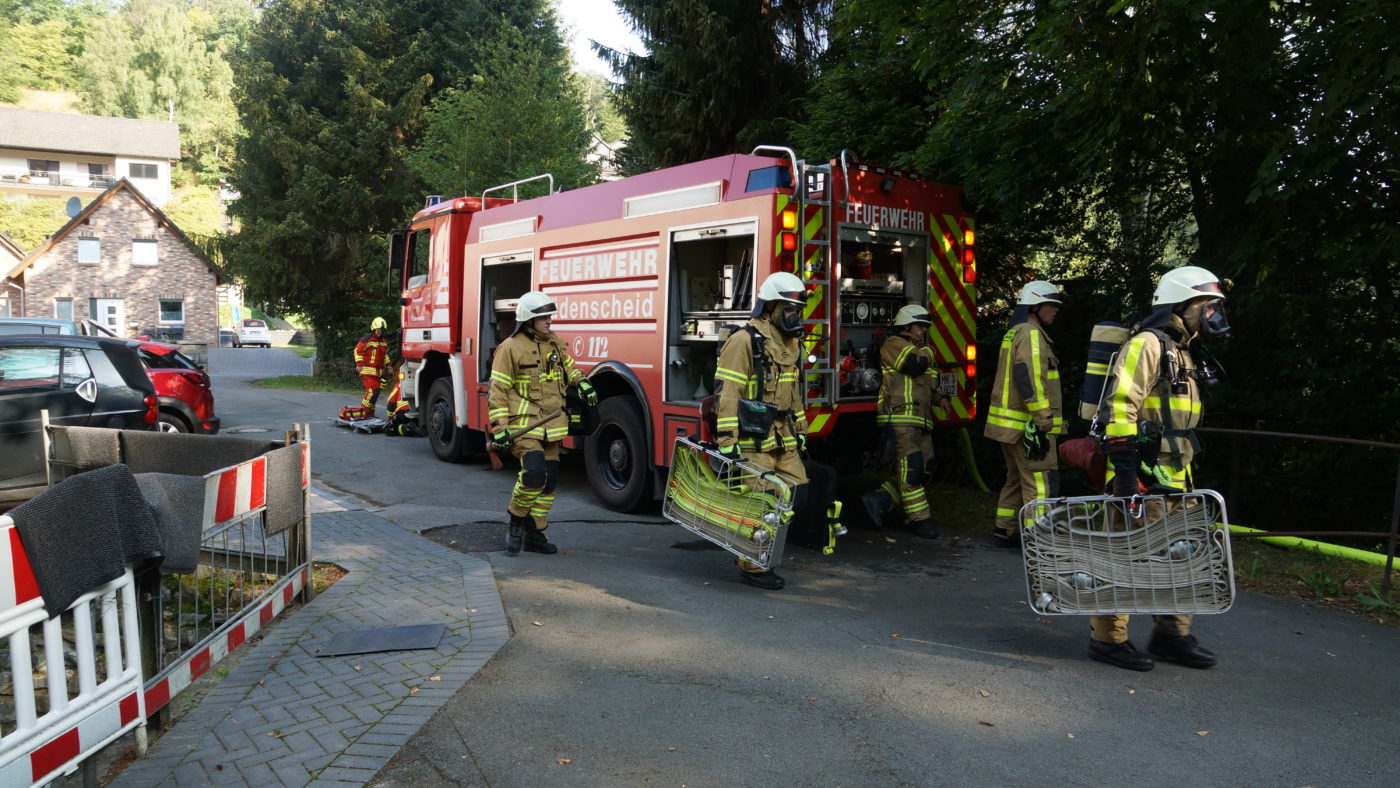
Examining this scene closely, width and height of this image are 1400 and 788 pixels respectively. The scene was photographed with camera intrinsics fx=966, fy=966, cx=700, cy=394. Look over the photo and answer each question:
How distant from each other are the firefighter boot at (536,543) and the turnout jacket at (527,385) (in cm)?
65

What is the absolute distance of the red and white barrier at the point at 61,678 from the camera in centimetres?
282

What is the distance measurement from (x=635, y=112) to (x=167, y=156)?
5905 centimetres

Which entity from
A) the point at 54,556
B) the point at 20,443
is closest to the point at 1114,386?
the point at 54,556

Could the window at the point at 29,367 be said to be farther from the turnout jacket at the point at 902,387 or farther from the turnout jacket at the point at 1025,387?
the turnout jacket at the point at 1025,387

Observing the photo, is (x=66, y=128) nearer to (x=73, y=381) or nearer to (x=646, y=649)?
(x=73, y=381)

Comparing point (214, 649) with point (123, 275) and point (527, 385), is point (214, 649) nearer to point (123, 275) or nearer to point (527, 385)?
point (527, 385)

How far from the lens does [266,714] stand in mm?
3953

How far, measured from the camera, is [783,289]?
5941 mm

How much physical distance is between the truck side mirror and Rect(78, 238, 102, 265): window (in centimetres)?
3636

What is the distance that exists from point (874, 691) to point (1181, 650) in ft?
5.19

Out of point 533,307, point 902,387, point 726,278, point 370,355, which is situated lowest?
point 370,355

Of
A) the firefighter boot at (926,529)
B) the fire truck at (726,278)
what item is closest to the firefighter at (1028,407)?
the firefighter boot at (926,529)

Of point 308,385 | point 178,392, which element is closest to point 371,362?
point 178,392

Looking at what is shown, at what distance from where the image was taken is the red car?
10648 millimetres
